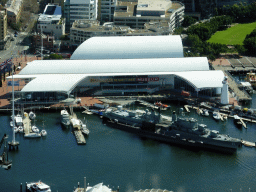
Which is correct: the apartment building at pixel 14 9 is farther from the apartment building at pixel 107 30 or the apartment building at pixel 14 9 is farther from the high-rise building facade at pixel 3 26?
the apartment building at pixel 107 30

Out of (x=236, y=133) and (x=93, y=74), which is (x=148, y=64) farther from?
(x=236, y=133)

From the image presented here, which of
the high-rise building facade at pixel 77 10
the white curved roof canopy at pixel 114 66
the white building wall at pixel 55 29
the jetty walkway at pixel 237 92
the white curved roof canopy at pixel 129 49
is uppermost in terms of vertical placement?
the high-rise building facade at pixel 77 10

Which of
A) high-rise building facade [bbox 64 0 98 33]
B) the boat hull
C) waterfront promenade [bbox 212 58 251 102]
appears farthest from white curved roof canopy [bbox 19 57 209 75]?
high-rise building facade [bbox 64 0 98 33]

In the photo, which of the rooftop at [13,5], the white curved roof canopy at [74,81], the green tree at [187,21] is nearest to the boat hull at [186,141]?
the white curved roof canopy at [74,81]

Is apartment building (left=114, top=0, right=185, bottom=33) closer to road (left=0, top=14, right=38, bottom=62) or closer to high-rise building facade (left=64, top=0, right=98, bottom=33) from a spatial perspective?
high-rise building facade (left=64, top=0, right=98, bottom=33)

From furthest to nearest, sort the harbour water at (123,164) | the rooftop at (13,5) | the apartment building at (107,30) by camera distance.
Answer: the rooftop at (13,5), the apartment building at (107,30), the harbour water at (123,164)

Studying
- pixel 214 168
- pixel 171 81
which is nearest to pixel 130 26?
pixel 171 81
